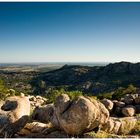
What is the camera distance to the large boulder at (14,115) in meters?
16.2

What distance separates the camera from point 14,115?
55.5ft

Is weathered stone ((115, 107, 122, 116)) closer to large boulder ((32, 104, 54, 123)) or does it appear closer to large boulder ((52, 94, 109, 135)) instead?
large boulder ((32, 104, 54, 123))

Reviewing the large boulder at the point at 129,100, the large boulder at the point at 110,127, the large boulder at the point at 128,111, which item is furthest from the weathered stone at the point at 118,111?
the large boulder at the point at 110,127

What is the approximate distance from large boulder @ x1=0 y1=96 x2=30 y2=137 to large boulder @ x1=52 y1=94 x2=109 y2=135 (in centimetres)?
223

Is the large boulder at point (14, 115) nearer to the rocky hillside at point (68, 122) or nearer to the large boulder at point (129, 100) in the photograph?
the rocky hillside at point (68, 122)

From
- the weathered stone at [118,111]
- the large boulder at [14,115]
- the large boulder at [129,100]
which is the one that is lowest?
the weathered stone at [118,111]

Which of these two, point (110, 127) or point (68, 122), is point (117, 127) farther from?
point (68, 122)

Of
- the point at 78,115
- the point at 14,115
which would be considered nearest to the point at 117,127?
the point at 78,115

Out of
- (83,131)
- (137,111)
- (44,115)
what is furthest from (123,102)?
(83,131)

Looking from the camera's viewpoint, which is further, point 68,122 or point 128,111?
point 128,111

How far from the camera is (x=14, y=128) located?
16453 mm

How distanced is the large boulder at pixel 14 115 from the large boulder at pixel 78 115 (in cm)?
223

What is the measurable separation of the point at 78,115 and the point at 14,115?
3929 mm

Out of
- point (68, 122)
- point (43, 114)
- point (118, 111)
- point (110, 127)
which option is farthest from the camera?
point (118, 111)
